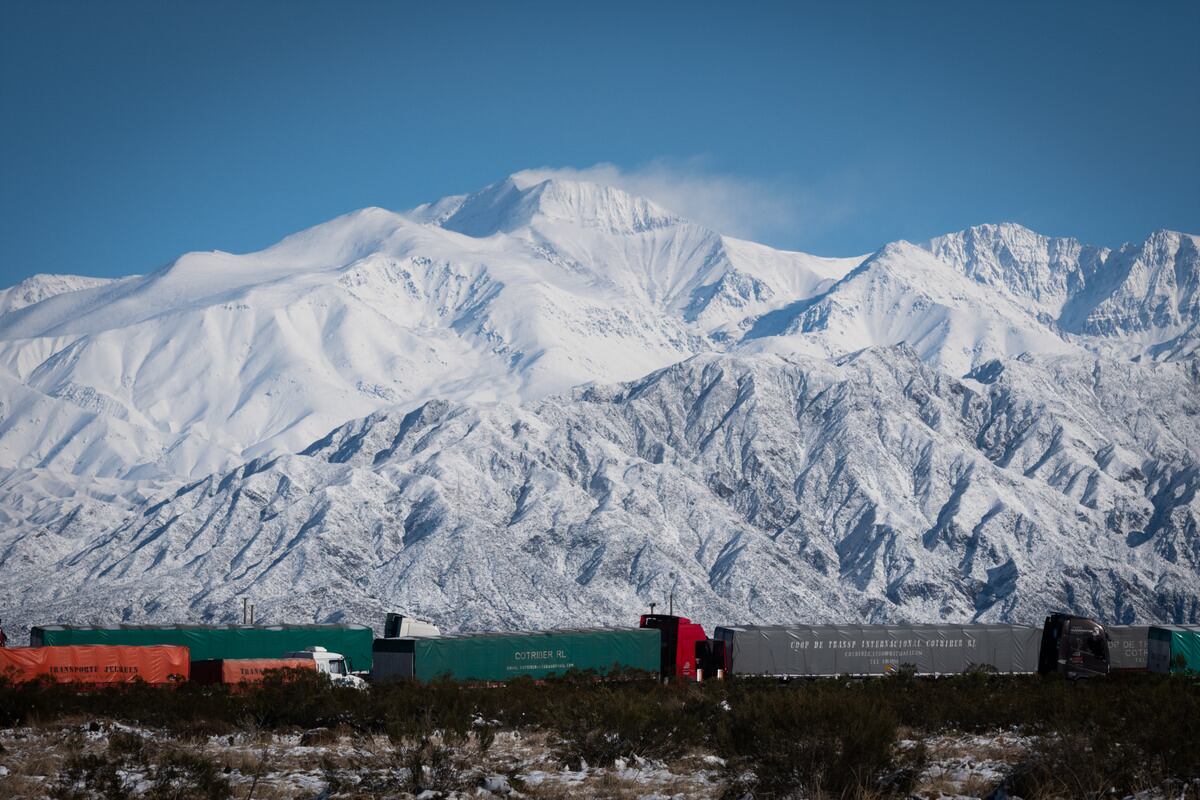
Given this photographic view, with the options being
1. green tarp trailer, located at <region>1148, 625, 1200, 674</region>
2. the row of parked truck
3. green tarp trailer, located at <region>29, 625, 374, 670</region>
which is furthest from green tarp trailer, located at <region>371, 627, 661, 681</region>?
green tarp trailer, located at <region>1148, 625, 1200, 674</region>

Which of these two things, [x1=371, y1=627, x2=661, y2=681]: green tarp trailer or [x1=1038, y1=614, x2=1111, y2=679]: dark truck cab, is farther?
[x1=371, y1=627, x2=661, y2=681]: green tarp trailer

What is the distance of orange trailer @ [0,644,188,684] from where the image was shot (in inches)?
1551

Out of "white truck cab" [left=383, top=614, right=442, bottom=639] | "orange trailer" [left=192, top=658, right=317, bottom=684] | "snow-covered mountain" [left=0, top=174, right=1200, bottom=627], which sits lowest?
"orange trailer" [left=192, top=658, right=317, bottom=684]

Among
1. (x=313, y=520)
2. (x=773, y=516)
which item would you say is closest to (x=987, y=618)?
(x=773, y=516)

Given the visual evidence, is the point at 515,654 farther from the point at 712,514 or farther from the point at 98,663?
the point at 712,514

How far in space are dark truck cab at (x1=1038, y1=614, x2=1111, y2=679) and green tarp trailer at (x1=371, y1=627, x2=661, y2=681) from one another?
1601 centimetres

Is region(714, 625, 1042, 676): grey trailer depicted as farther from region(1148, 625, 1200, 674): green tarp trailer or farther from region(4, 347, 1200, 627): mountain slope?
region(4, 347, 1200, 627): mountain slope

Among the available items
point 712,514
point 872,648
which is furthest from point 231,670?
point 712,514

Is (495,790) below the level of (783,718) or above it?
below

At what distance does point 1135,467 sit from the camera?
177 metres

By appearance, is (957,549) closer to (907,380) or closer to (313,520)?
(907,380)

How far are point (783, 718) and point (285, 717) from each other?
1495cm

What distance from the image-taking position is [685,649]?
55.9 m

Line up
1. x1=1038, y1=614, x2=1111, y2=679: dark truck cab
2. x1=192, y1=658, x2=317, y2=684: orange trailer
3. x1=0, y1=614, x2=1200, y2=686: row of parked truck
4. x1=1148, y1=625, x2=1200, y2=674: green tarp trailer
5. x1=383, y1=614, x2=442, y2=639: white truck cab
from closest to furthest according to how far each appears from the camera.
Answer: x1=192, y1=658, x2=317, y2=684: orange trailer → x1=1038, y1=614, x2=1111, y2=679: dark truck cab → x1=0, y1=614, x2=1200, y2=686: row of parked truck → x1=1148, y1=625, x2=1200, y2=674: green tarp trailer → x1=383, y1=614, x2=442, y2=639: white truck cab
